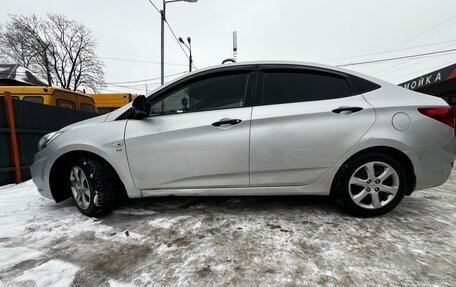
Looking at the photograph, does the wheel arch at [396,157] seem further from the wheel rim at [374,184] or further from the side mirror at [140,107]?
the side mirror at [140,107]

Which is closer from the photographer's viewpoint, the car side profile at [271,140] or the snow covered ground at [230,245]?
the snow covered ground at [230,245]

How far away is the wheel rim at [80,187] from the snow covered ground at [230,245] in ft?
0.58

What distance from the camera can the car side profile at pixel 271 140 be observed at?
2.20 m

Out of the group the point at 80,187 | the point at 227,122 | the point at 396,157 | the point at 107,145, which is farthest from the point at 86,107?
the point at 396,157

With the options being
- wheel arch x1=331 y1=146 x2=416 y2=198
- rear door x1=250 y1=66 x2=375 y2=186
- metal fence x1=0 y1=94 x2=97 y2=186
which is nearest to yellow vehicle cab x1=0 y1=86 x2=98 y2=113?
metal fence x1=0 y1=94 x2=97 y2=186

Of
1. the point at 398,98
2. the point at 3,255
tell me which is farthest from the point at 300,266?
the point at 3,255

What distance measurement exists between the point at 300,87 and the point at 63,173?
2878 mm

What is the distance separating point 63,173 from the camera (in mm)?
2734

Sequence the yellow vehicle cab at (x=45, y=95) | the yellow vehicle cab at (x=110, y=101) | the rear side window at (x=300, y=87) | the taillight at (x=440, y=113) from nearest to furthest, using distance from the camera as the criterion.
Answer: the taillight at (x=440, y=113) → the rear side window at (x=300, y=87) → the yellow vehicle cab at (x=45, y=95) → the yellow vehicle cab at (x=110, y=101)

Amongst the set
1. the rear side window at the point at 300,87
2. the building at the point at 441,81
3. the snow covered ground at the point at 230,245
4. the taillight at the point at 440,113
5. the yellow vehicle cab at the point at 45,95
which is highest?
the building at the point at 441,81

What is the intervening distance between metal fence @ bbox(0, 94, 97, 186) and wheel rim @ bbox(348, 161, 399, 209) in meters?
5.55

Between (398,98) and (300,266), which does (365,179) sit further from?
(300,266)

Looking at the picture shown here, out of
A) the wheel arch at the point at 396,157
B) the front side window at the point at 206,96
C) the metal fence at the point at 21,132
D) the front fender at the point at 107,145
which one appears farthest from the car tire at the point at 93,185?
the metal fence at the point at 21,132

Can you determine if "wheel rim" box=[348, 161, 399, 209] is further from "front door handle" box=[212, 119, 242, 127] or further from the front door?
"front door handle" box=[212, 119, 242, 127]
